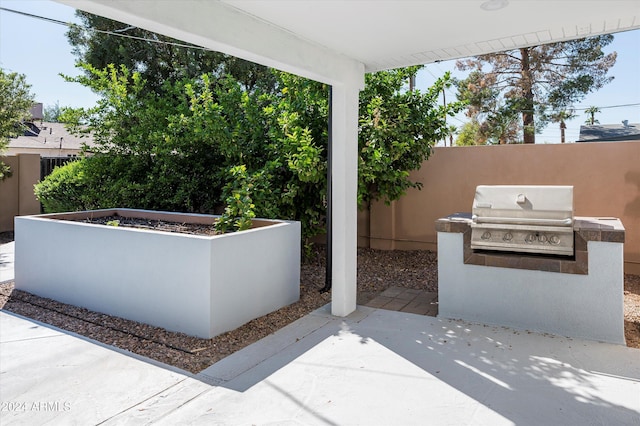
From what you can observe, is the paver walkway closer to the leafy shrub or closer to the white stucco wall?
the white stucco wall

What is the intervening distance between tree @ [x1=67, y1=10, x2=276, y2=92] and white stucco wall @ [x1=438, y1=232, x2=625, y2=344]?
886cm

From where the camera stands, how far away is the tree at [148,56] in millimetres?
10844

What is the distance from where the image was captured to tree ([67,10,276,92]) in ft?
35.6

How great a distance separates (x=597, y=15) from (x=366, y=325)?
3.28 m

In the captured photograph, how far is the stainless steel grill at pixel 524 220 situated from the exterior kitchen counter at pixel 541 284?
0.09m

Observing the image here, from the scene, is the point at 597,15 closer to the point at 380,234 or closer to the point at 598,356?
the point at 598,356

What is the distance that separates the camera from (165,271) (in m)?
4.18

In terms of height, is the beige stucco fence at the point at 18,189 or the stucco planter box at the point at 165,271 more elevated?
the beige stucco fence at the point at 18,189

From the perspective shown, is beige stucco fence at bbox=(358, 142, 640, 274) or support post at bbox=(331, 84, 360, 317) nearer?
support post at bbox=(331, 84, 360, 317)

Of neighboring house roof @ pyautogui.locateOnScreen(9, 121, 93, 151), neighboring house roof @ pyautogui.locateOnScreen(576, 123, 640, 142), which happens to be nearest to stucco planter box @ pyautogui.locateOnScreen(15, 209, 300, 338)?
neighboring house roof @ pyautogui.locateOnScreen(576, 123, 640, 142)

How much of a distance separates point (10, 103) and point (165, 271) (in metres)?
7.82

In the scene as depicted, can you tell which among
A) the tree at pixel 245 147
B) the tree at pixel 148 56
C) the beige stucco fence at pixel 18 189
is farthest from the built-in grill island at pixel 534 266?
the beige stucco fence at pixel 18 189

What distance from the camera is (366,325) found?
4277 millimetres

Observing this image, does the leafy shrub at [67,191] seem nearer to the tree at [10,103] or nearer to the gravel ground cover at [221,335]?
the tree at [10,103]
